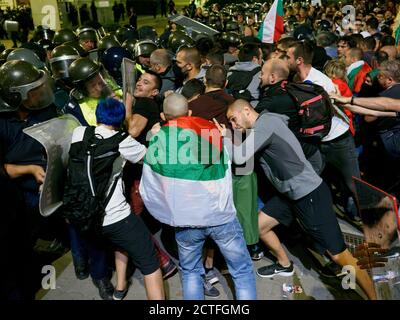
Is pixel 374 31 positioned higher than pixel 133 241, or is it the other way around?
pixel 374 31

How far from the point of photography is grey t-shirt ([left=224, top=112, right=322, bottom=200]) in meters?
2.97

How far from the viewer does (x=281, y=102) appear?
3.49m

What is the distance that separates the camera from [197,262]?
303 cm

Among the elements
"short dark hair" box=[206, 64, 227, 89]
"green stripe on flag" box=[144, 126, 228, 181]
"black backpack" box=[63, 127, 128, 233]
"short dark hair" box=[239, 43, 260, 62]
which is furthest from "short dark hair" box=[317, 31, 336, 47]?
"black backpack" box=[63, 127, 128, 233]

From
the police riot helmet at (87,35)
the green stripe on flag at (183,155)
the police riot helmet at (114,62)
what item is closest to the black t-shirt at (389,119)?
the green stripe on flag at (183,155)

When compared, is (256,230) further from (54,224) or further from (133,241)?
(54,224)

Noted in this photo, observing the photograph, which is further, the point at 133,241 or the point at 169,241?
the point at 169,241

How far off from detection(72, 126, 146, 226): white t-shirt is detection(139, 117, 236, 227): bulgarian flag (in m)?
0.16

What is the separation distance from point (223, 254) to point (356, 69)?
12.0 ft

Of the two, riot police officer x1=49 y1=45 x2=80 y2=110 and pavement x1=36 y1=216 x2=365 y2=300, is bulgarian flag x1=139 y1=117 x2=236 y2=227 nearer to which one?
pavement x1=36 y1=216 x2=365 y2=300

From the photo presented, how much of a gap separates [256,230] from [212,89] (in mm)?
1452

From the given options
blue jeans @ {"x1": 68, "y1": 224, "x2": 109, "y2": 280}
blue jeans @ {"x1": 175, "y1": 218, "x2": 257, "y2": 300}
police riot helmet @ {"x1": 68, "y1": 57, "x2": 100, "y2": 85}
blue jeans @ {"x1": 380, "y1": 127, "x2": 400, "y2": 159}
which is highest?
police riot helmet @ {"x1": 68, "y1": 57, "x2": 100, "y2": 85}

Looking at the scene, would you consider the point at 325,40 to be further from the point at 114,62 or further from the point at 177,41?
the point at 114,62
